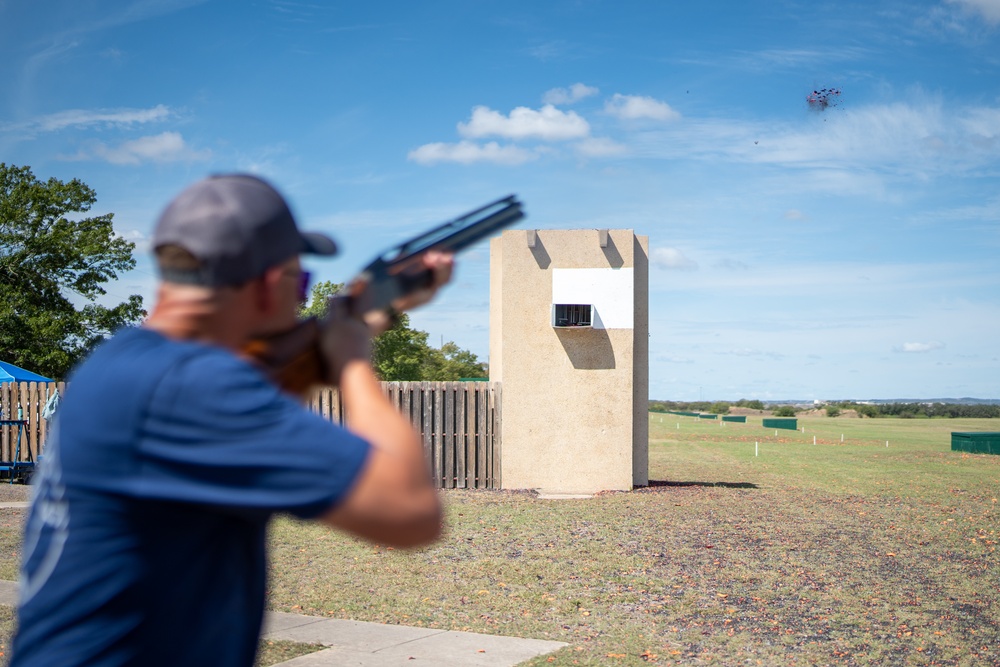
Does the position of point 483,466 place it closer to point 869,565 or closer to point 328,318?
point 869,565

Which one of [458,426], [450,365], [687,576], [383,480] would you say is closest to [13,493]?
[458,426]

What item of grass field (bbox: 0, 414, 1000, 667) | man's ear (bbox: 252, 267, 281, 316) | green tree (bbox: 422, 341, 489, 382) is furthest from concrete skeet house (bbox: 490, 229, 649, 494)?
green tree (bbox: 422, 341, 489, 382)

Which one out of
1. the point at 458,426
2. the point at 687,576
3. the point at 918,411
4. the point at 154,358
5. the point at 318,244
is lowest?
the point at 918,411

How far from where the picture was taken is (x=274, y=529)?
14.0m

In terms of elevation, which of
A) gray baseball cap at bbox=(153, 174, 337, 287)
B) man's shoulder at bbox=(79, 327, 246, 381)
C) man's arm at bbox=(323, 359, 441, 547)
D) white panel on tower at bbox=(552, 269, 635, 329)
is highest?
white panel on tower at bbox=(552, 269, 635, 329)

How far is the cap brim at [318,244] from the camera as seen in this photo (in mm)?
1894

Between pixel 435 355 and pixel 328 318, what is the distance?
65.6m

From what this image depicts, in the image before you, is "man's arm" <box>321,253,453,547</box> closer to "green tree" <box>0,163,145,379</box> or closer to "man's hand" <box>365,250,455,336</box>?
"man's hand" <box>365,250,455,336</box>

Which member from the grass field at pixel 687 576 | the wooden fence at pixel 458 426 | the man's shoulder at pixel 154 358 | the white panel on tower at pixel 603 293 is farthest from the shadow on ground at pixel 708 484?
the man's shoulder at pixel 154 358

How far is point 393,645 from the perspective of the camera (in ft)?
24.8

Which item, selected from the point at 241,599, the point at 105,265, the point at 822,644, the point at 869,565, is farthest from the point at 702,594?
the point at 105,265

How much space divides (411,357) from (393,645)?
46.6m

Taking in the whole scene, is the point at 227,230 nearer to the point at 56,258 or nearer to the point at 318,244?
the point at 318,244

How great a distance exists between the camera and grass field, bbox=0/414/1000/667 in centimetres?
816
